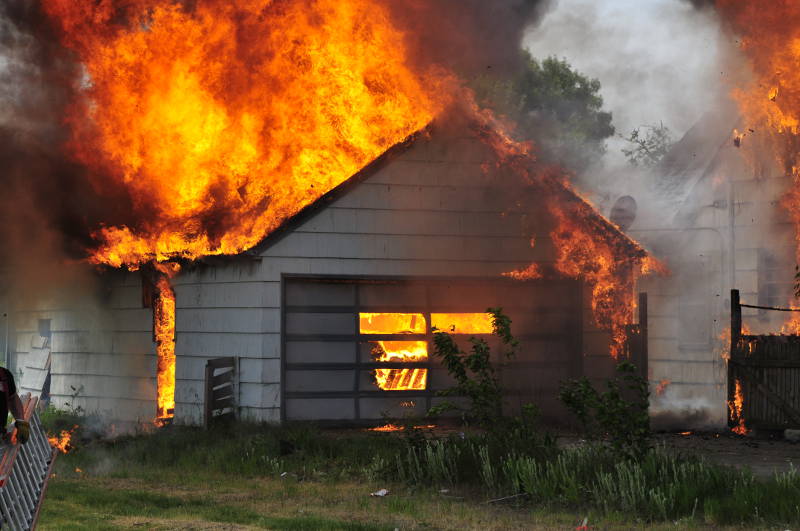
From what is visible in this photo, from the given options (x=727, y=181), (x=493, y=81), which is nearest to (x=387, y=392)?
(x=727, y=181)

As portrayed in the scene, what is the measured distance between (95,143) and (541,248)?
7.02m

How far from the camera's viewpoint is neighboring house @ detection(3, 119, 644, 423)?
16328mm

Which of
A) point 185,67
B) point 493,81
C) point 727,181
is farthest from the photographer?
point 493,81

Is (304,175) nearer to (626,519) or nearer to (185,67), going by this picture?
(185,67)

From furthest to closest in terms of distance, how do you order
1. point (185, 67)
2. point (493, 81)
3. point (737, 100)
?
1. point (493, 81)
2. point (737, 100)
3. point (185, 67)

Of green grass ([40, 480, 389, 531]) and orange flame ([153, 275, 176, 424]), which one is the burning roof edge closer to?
orange flame ([153, 275, 176, 424])

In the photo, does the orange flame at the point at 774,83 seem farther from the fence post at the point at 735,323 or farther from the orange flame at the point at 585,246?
the orange flame at the point at 585,246

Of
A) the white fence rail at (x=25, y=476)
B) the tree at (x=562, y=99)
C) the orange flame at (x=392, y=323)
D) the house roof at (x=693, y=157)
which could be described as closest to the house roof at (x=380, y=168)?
the orange flame at (x=392, y=323)

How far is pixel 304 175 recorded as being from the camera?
16859mm

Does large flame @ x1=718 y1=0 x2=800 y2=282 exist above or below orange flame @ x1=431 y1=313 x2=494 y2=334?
above

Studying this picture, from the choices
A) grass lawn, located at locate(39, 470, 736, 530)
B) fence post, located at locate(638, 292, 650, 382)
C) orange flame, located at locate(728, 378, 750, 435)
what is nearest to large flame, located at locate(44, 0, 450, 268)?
fence post, located at locate(638, 292, 650, 382)

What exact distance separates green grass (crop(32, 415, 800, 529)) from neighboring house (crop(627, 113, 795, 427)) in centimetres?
736

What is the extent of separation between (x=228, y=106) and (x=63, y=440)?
5455 mm

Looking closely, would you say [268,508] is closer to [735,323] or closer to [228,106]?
[228,106]
